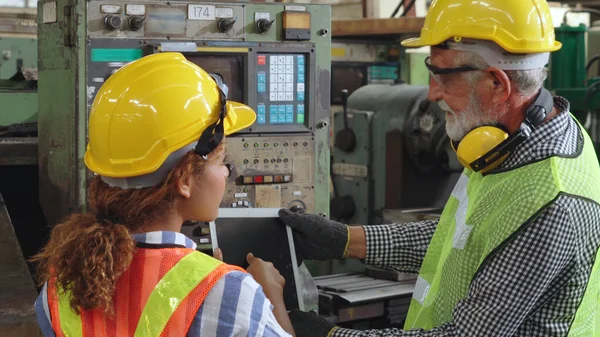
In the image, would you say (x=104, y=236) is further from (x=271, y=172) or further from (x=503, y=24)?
(x=271, y=172)

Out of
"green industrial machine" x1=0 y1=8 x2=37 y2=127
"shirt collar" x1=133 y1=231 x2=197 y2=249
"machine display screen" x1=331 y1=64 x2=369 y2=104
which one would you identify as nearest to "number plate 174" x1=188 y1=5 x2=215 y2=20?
"green industrial machine" x1=0 y1=8 x2=37 y2=127

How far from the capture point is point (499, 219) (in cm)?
169

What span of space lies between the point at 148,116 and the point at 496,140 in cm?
73

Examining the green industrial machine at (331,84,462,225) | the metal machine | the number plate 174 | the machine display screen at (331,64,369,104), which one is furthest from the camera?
the machine display screen at (331,64,369,104)

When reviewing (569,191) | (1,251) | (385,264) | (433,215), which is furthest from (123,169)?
(433,215)

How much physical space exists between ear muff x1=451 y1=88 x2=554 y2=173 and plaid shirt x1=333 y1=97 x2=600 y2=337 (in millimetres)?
21

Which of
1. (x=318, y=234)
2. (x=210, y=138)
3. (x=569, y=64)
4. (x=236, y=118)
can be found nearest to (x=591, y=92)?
(x=569, y=64)

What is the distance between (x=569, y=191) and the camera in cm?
166

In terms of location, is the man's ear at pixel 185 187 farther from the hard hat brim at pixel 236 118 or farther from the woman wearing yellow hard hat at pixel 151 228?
the hard hat brim at pixel 236 118

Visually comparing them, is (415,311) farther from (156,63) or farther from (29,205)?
(29,205)

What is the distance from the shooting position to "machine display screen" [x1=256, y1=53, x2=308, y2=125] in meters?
2.79

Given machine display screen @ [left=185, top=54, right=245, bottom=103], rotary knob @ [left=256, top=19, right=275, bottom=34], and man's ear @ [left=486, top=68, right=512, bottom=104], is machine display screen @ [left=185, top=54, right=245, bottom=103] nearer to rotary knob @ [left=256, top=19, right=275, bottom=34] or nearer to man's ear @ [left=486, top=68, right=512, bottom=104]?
rotary knob @ [left=256, top=19, right=275, bottom=34]

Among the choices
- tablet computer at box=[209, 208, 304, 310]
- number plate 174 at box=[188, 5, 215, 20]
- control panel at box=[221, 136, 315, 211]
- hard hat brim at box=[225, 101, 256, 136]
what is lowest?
tablet computer at box=[209, 208, 304, 310]

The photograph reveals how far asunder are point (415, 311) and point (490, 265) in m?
0.39
